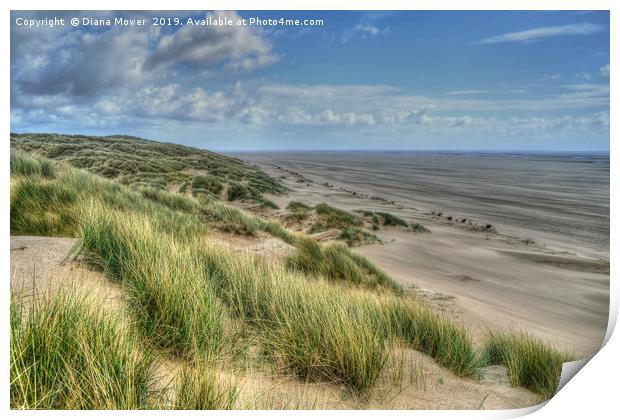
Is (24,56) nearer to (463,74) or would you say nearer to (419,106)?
(419,106)

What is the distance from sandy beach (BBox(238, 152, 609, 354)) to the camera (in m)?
2.68

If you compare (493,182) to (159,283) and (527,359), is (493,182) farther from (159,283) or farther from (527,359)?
(159,283)

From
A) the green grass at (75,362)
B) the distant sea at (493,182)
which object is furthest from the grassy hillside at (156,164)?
the green grass at (75,362)

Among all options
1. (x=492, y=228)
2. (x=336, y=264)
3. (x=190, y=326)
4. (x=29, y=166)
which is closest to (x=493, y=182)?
(x=492, y=228)

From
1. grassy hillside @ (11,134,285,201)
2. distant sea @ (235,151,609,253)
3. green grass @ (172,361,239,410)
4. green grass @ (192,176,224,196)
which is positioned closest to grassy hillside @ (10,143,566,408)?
green grass @ (172,361,239,410)

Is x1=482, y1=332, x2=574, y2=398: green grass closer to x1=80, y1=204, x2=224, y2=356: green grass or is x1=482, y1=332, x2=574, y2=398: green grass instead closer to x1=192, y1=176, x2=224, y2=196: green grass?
x1=80, y1=204, x2=224, y2=356: green grass

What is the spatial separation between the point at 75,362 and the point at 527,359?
236 cm

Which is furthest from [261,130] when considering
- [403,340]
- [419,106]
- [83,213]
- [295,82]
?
[403,340]

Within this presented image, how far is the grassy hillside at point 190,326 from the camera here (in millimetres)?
1605

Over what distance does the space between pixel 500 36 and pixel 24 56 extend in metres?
2.85

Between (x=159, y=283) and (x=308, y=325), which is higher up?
(x=159, y=283)

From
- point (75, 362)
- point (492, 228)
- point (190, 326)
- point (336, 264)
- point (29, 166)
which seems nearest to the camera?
point (75, 362)

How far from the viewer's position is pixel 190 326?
6.41 ft
